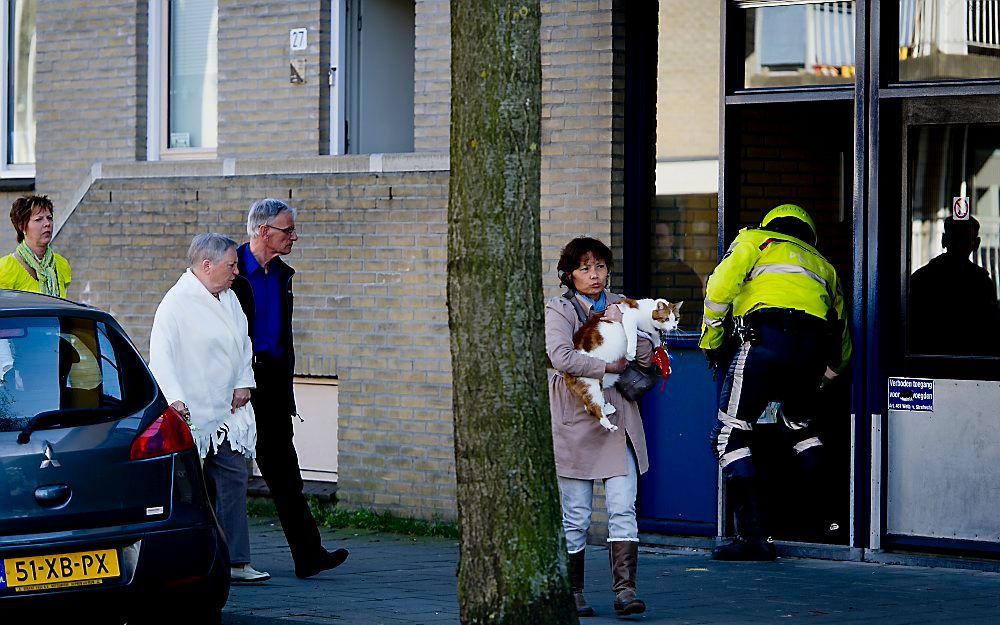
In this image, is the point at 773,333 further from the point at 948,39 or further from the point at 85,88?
the point at 85,88

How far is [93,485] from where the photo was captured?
22.1ft

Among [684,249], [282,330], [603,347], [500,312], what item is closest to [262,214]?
[282,330]

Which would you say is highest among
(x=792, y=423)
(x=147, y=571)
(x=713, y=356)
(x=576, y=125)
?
(x=576, y=125)

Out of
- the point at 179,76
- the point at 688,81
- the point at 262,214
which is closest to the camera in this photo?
the point at 262,214

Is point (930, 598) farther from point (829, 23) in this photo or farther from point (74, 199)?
point (74, 199)

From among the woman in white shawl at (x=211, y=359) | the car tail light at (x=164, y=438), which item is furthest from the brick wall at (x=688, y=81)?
the car tail light at (x=164, y=438)

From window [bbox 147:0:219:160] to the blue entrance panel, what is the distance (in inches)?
173

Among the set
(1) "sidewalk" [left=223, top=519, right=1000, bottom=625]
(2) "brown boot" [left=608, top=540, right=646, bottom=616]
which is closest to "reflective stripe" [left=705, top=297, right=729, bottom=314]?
(1) "sidewalk" [left=223, top=519, right=1000, bottom=625]

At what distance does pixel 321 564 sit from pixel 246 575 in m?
0.43

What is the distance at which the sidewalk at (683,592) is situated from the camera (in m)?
7.62

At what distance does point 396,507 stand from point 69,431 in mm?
4437

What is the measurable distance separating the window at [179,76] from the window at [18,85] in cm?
172

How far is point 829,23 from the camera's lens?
31.4 feet

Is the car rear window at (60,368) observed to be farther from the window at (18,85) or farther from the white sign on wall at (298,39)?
the window at (18,85)
